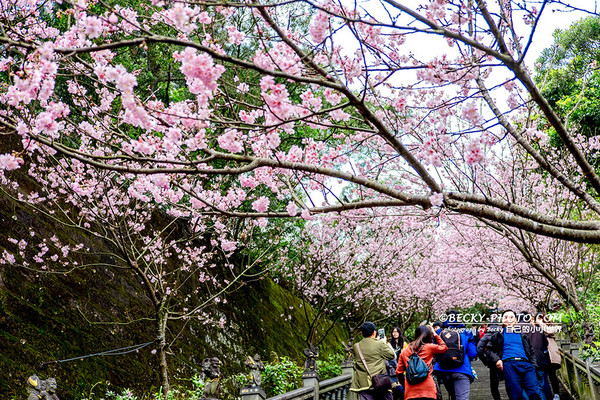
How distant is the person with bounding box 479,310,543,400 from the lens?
6.64 m

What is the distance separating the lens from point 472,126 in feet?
15.1

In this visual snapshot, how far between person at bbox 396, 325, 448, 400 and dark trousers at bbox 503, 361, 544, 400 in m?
1.09

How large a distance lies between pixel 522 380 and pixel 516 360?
0.88 ft

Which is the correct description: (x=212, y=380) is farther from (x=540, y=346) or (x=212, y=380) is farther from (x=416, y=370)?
(x=540, y=346)

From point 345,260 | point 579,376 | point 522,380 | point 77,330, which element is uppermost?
point 345,260

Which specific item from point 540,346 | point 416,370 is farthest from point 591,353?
point 416,370

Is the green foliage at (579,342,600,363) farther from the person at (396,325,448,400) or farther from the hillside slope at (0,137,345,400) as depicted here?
the hillside slope at (0,137,345,400)

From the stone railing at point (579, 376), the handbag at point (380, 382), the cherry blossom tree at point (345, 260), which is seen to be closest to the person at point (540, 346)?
the stone railing at point (579, 376)

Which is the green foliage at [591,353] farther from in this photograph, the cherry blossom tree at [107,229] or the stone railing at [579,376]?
the cherry blossom tree at [107,229]

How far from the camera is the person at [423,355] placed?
20.8ft

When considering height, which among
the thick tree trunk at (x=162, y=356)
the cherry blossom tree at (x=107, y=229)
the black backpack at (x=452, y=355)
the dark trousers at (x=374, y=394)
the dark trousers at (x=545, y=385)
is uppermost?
the cherry blossom tree at (x=107, y=229)

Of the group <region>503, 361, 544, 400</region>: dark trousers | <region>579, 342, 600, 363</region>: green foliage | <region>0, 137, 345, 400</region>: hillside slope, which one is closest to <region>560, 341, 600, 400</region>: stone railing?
<region>579, 342, 600, 363</region>: green foliage

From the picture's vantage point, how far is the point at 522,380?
6691 millimetres

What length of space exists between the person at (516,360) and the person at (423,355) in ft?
3.46
